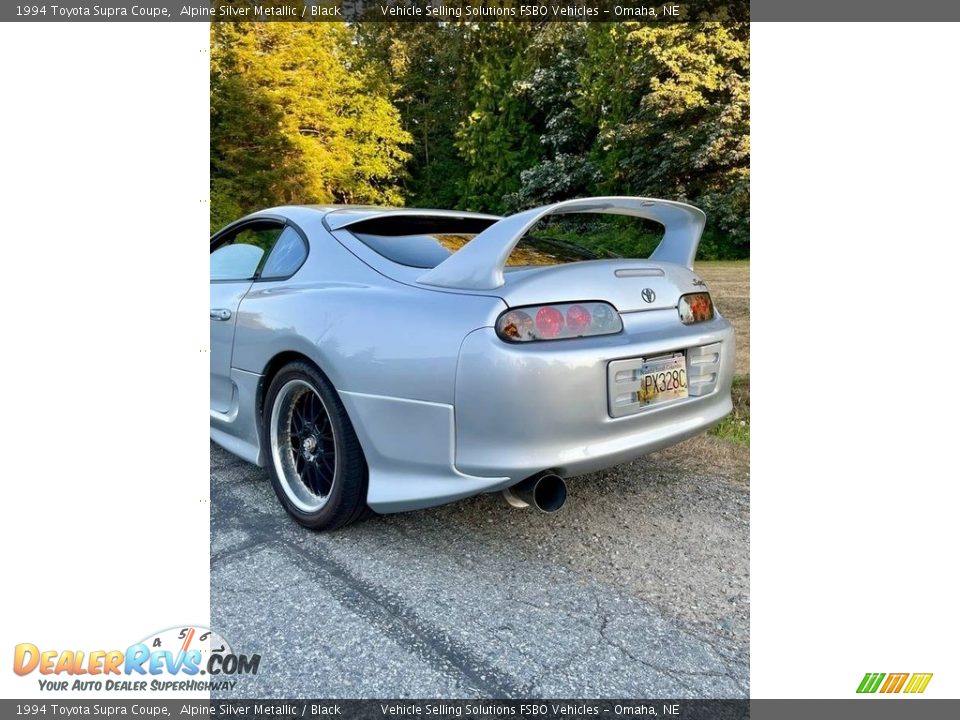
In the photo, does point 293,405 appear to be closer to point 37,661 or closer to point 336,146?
point 37,661

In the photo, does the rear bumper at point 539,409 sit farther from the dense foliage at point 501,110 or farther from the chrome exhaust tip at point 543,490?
the dense foliage at point 501,110

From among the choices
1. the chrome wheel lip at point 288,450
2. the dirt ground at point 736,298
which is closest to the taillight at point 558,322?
the chrome wheel lip at point 288,450

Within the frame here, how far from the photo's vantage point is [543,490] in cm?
212

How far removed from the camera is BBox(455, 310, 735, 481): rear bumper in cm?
201

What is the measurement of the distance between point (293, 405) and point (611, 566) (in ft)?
Answer: 4.88

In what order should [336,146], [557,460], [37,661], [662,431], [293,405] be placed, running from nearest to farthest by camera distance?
1. [37,661]
2. [557,460]
3. [662,431]
4. [293,405]
5. [336,146]

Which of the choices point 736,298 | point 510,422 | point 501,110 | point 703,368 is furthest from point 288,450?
point 501,110

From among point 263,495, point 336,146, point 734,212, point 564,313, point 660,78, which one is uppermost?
point 660,78

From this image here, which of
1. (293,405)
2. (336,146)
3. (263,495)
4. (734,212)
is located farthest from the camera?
(336,146)

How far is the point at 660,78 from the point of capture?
12.0 metres

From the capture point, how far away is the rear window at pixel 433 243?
2535 millimetres

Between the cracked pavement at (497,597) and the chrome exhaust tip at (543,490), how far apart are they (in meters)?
0.33

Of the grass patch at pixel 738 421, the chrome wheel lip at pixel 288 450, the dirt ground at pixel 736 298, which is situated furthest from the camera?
the dirt ground at pixel 736 298
